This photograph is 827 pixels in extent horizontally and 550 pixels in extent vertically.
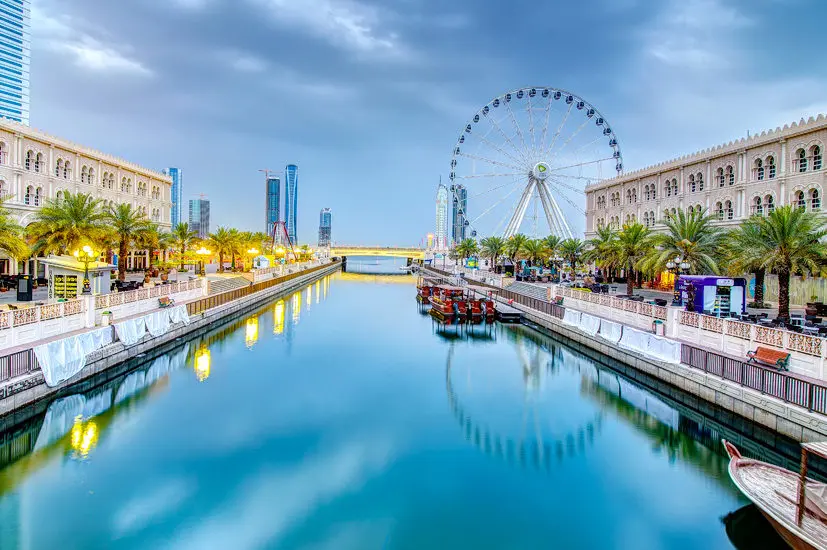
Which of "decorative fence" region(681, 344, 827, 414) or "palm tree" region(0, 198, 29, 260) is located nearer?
"decorative fence" region(681, 344, 827, 414)

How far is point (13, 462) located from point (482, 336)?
2791cm

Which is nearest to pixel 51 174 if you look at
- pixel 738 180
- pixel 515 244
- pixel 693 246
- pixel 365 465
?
pixel 365 465

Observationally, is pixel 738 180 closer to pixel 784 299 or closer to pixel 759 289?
pixel 759 289

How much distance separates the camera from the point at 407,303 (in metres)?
59.6

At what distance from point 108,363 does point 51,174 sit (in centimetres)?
3667

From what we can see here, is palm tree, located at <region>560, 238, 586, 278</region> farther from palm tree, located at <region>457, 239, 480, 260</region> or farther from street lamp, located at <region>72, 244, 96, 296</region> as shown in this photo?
palm tree, located at <region>457, 239, 480, 260</region>

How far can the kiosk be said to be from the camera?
25453mm

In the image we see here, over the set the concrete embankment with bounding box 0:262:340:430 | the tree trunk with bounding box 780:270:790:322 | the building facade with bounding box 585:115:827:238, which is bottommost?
the concrete embankment with bounding box 0:262:340:430

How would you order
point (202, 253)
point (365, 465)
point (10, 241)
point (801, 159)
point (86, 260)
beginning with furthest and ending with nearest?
point (202, 253) < point (801, 159) < point (86, 260) < point (10, 241) < point (365, 465)

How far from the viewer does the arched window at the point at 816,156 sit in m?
34.8

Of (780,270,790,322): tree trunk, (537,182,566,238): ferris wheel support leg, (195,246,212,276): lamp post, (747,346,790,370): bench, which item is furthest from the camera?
(537,182,566,238): ferris wheel support leg

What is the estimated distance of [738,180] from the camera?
41.4 metres

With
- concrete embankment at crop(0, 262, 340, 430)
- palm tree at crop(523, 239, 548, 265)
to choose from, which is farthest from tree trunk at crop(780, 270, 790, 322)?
palm tree at crop(523, 239, 548, 265)

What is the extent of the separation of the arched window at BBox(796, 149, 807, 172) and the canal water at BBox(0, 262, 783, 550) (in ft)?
79.8
